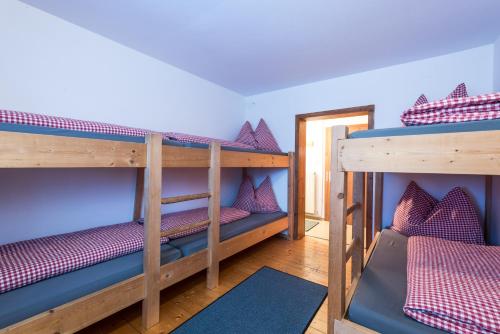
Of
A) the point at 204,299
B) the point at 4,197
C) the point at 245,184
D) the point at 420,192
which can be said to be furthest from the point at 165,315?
the point at 420,192

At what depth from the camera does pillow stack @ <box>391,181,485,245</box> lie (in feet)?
6.04

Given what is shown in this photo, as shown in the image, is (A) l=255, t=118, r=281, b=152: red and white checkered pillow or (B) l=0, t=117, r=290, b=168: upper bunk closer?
(B) l=0, t=117, r=290, b=168: upper bunk

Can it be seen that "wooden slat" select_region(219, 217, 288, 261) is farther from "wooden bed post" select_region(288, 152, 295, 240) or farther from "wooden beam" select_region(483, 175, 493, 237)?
"wooden beam" select_region(483, 175, 493, 237)

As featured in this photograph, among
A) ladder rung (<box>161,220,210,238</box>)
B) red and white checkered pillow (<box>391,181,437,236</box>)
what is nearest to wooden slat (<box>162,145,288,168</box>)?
ladder rung (<box>161,220,210,238</box>)

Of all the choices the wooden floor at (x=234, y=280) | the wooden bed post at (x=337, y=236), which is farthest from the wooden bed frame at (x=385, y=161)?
the wooden floor at (x=234, y=280)

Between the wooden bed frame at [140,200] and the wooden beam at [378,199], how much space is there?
1502 millimetres

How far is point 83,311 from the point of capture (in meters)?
1.14

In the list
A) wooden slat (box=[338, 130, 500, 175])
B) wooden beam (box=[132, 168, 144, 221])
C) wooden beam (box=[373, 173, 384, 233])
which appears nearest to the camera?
wooden slat (box=[338, 130, 500, 175])

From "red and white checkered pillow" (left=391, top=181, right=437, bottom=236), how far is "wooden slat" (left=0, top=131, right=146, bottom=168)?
7.65 feet

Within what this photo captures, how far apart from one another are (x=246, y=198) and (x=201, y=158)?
1.41 metres

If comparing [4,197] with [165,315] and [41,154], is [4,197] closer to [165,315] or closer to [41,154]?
[41,154]

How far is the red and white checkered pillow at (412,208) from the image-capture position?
203 cm

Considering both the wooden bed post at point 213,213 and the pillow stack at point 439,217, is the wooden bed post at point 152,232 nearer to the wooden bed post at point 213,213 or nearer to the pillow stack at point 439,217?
the wooden bed post at point 213,213

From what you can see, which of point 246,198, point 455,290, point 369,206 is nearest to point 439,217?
point 369,206
